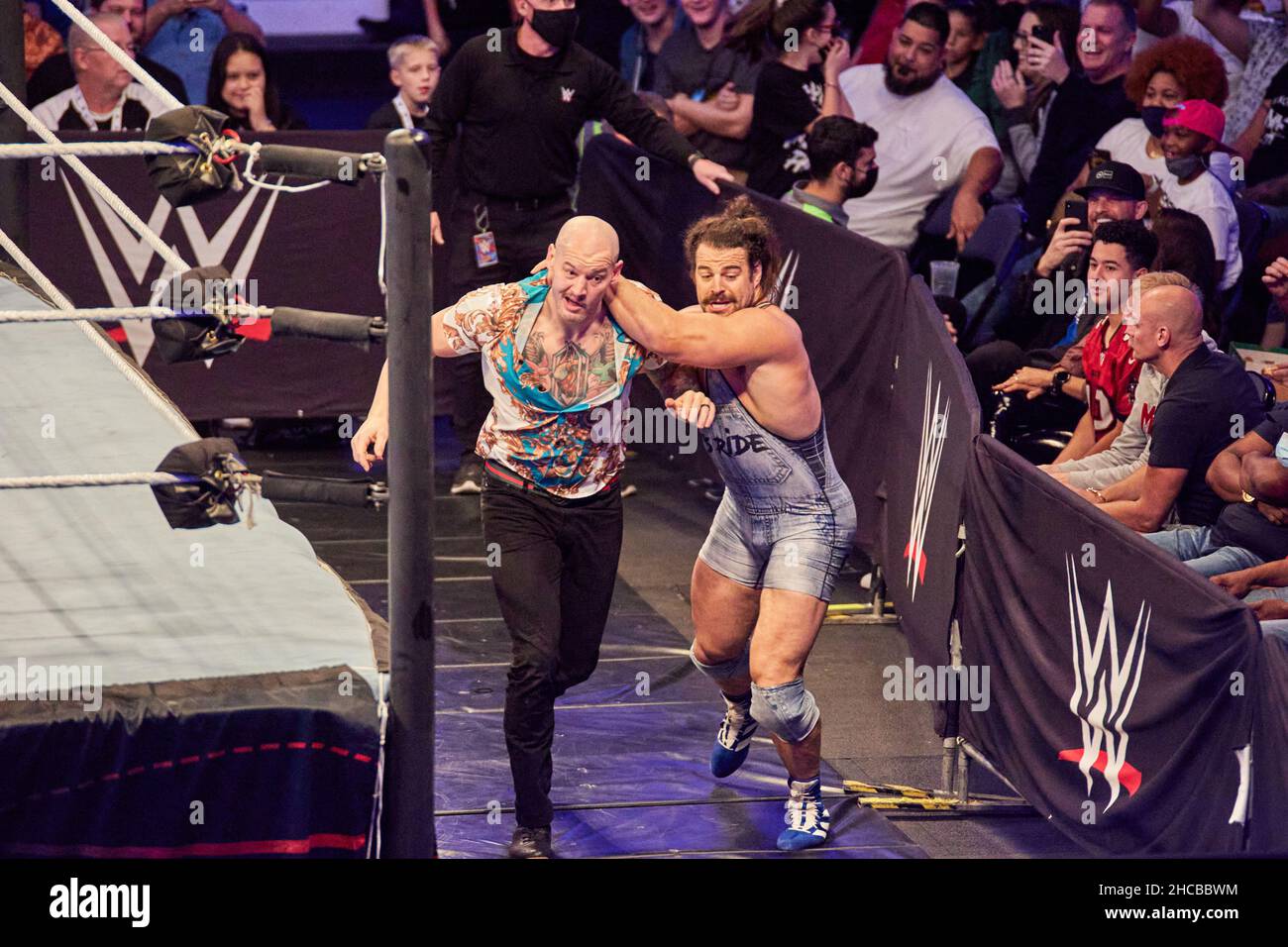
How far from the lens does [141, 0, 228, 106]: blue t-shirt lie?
934 cm

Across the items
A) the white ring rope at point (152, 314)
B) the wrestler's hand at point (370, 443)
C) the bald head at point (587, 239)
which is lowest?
the wrestler's hand at point (370, 443)

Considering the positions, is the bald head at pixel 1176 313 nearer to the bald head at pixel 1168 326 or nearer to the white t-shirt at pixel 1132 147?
the bald head at pixel 1168 326

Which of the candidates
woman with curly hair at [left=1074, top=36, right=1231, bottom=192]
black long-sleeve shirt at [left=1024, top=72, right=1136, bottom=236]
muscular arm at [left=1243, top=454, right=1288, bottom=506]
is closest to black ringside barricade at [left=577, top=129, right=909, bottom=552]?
woman with curly hair at [left=1074, top=36, right=1231, bottom=192]

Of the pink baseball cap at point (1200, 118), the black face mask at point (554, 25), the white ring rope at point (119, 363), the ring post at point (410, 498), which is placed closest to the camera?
the ring post at point (410, 498)

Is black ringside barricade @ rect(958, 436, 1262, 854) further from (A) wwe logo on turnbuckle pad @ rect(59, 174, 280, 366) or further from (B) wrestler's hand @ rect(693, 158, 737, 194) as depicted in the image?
(A) wwe logo on turnbuckle pad @ rect(59, 174, 280, 366)

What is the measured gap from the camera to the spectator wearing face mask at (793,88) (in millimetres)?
8102

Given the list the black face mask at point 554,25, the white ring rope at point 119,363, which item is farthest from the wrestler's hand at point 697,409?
the black face mask at point 554,25

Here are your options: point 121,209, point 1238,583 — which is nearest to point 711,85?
point 1238,583

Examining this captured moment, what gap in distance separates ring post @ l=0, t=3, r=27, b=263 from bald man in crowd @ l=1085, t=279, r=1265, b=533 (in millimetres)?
3907

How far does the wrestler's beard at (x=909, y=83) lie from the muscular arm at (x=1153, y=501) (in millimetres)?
3271

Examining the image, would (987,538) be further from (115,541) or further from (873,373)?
(115,541)

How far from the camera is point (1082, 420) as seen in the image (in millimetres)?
6203
